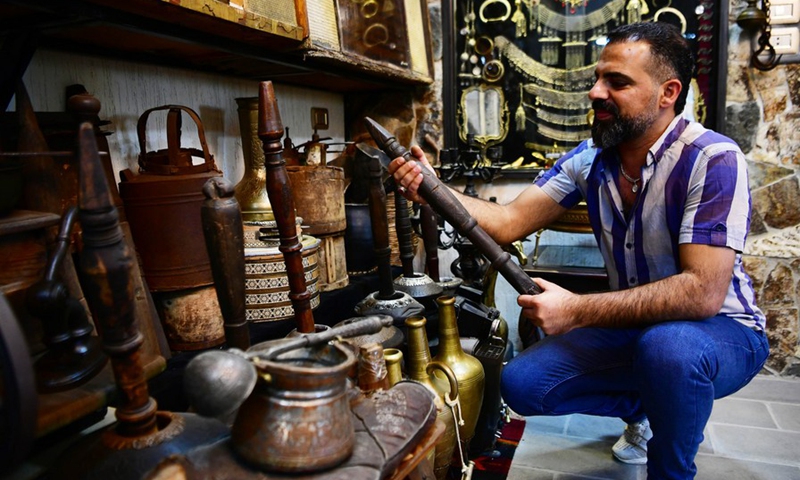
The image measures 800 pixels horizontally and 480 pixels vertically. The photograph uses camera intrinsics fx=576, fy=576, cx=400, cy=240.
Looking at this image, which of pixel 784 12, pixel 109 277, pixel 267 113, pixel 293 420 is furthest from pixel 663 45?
pixel 109 277

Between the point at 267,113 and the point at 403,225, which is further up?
the point at 267,113

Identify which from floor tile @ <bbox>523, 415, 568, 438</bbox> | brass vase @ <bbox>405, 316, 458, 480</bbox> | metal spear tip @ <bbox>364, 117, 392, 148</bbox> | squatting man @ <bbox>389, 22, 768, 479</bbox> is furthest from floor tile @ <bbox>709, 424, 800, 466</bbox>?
metal spear tip @ <bbox>364, 117, 392, 148</bbox>

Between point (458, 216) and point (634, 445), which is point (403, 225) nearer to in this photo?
point (458, 216)

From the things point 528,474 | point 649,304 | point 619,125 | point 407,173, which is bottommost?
point 528,474

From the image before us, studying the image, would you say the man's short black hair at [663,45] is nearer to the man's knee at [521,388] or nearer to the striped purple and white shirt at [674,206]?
the striped purple and white shirt at [674,206]

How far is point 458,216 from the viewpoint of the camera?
1737mm

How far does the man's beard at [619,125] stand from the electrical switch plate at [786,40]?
1.74 metres

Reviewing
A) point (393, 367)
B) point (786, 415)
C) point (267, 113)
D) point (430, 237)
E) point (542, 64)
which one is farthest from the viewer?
point (542, 64)

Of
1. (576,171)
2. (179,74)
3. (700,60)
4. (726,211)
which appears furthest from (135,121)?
(700,60)

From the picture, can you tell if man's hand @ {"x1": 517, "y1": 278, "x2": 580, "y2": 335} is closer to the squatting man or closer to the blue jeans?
the squatting man

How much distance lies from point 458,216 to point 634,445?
1400 millimetres

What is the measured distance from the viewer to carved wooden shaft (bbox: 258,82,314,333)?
1.45 m

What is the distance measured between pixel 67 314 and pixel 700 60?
3452 millimetres

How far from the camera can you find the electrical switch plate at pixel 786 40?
3.13 meters
